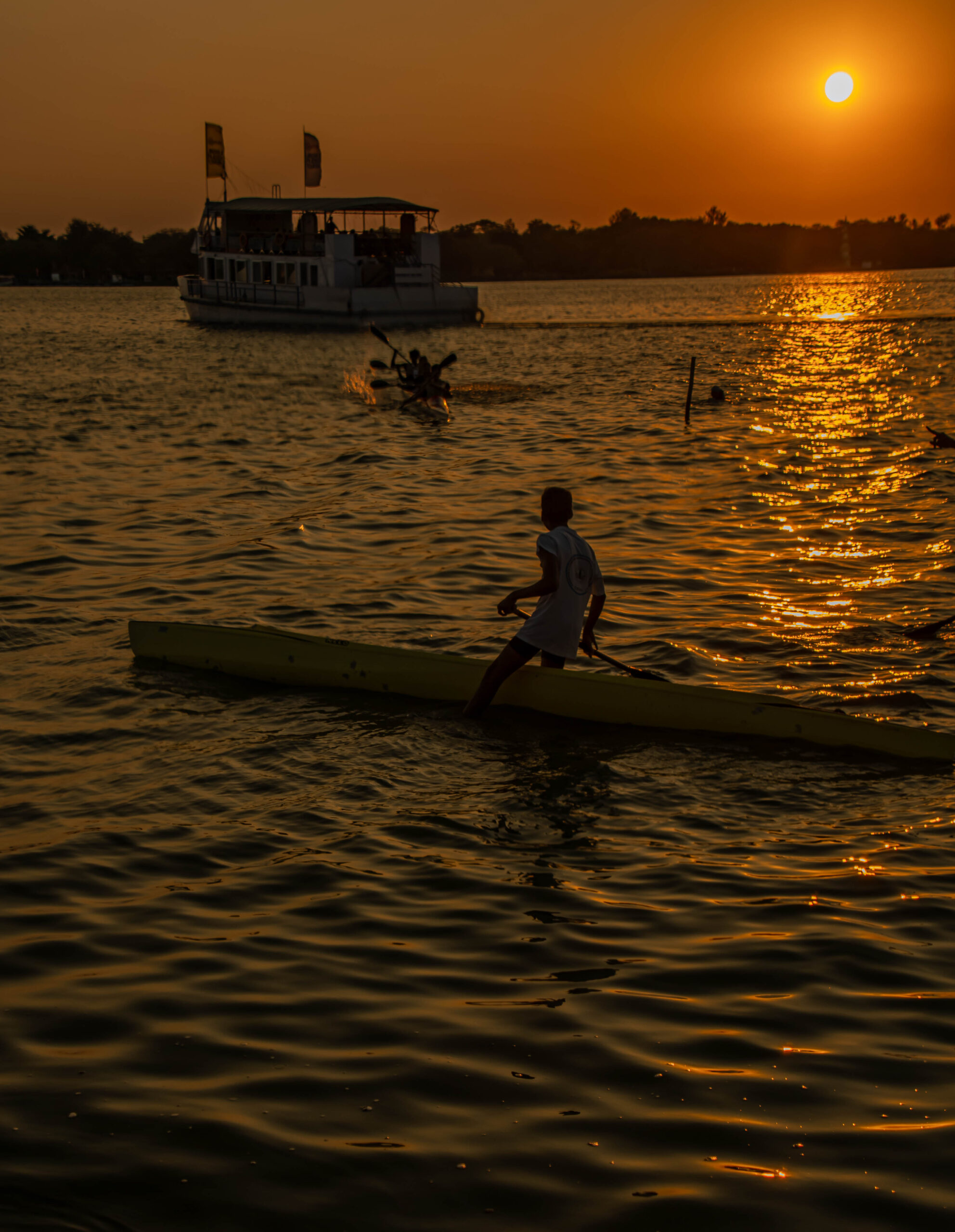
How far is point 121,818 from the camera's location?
6.25m

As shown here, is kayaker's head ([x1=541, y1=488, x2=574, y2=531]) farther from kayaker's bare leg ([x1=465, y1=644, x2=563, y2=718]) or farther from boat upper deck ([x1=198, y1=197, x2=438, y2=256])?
boat upper deck ([x1=198, y1=197, x2=438, y2=256])

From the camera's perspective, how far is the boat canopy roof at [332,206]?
55.9 meters

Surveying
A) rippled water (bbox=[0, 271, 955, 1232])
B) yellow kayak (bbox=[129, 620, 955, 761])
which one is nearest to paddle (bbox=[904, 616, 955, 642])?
rippled water (bbox=[0, 271, 955, 1232])

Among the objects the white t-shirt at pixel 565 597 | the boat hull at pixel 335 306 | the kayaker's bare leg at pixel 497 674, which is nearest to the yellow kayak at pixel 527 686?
the kayaker's bare leg at pixel 497 674

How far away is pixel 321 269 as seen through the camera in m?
56.6

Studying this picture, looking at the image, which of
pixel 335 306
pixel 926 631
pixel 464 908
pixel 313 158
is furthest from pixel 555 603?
pixel 313 158

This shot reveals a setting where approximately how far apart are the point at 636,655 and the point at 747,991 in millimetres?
4851

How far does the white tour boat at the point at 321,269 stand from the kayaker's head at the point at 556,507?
167 feet

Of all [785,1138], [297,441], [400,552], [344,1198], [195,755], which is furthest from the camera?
[297,441]

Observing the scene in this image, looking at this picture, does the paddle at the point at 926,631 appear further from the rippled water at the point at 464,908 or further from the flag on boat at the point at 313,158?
the flag on boat at the point at 313,158

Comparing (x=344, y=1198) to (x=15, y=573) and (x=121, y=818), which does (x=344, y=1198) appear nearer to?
(x=121, y=818)

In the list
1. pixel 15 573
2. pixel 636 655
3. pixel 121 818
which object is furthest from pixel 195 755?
pixel 15 573

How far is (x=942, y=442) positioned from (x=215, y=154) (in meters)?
60.8

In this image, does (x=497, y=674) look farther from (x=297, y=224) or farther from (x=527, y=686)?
(x=297, y=224)
